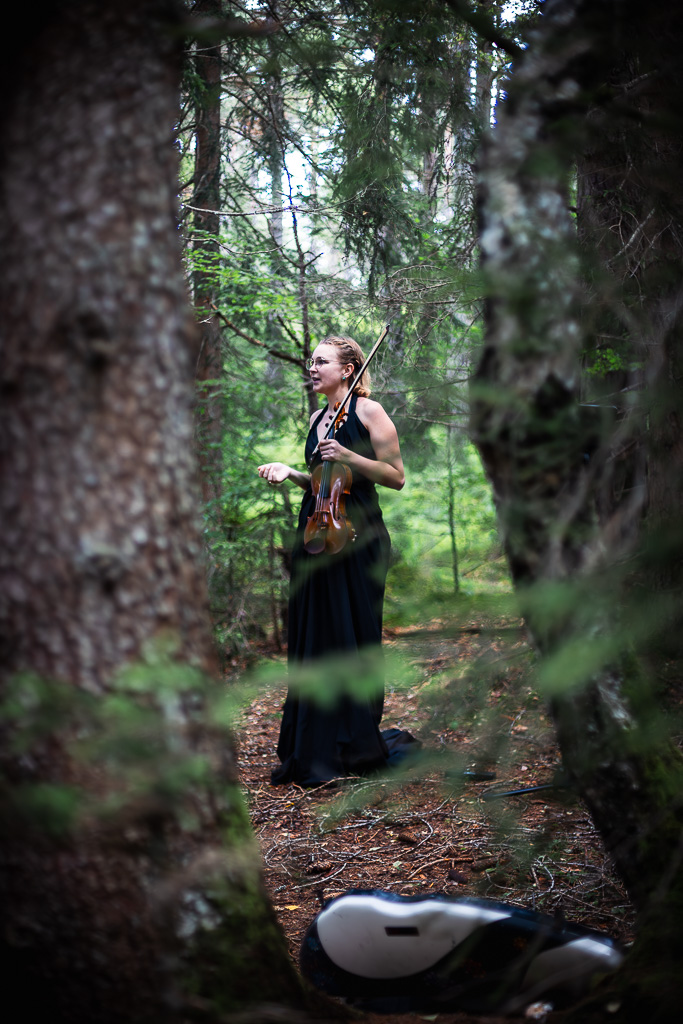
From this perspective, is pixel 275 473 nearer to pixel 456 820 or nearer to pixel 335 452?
pixel 335 452

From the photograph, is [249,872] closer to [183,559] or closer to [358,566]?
[183,559]

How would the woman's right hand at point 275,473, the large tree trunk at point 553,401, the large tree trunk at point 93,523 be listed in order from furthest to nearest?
the woman's right hand at point 275,473 → the large tree trunk at point 553,401 → the large tree trunk at point 93,523

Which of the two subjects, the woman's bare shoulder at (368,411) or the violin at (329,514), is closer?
the violin at (329,514)

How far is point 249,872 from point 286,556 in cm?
496

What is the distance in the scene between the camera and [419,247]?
581 cm

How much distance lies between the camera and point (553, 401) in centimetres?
149

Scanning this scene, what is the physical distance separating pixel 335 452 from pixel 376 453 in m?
0.28

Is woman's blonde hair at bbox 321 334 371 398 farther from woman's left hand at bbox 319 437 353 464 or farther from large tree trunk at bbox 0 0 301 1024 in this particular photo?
large tree trunk at bbox 0 0 301 1024

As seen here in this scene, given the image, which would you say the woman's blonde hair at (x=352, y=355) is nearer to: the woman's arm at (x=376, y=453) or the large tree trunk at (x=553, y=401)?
the woman's arm at (x=376, y=453)

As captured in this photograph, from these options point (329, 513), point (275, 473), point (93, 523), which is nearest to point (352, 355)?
point (275, 473)

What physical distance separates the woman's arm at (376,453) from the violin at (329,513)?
0.07m

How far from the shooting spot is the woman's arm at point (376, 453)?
3.68 meters

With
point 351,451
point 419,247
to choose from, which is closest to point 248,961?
point 351,451

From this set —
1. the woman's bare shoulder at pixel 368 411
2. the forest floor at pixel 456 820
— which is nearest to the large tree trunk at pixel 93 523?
the forest floor at pixel 456 820
